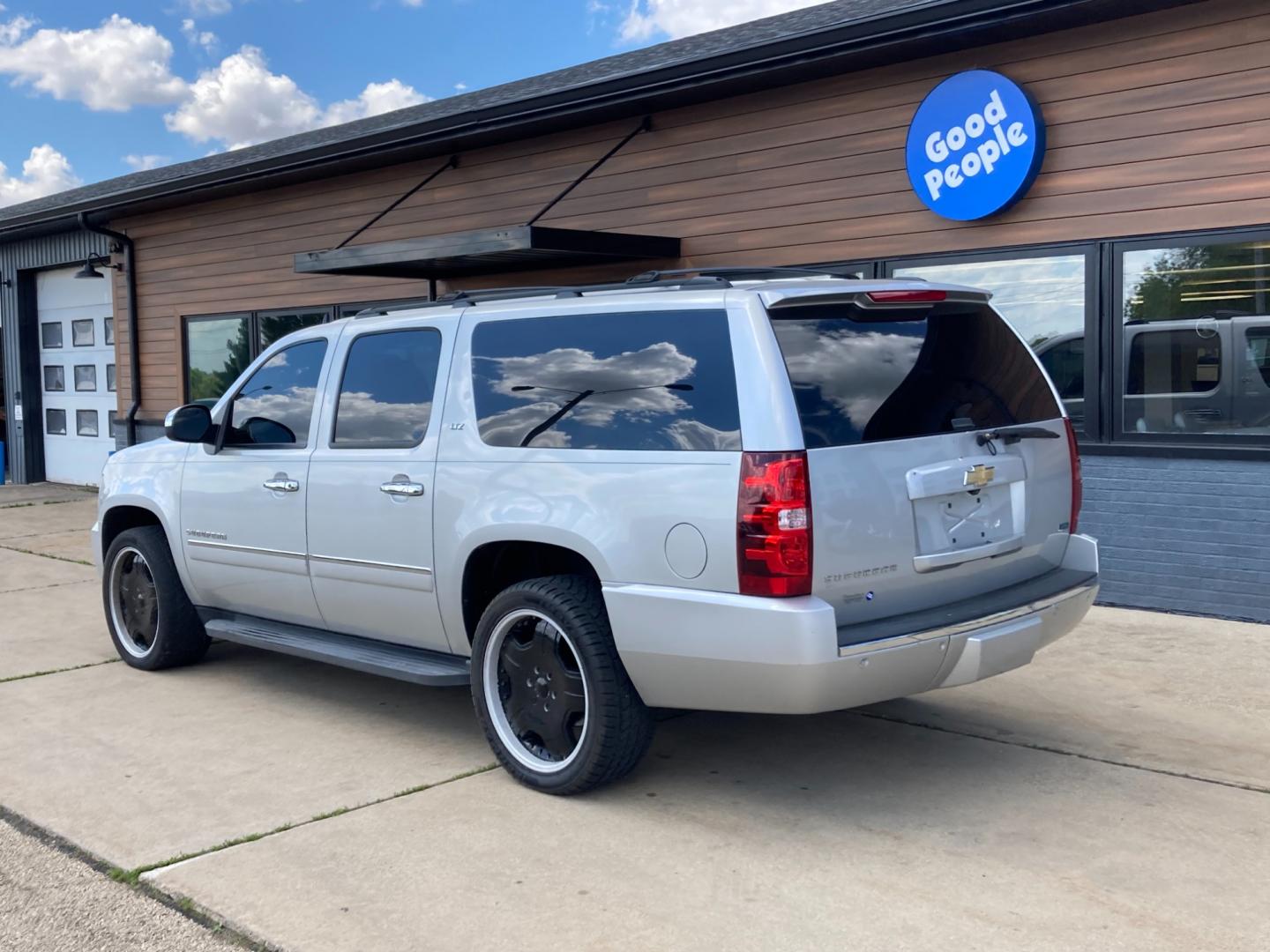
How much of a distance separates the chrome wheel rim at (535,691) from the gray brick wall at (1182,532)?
4.62 meters

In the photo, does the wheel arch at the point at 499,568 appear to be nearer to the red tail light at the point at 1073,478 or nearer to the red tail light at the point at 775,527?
the red tail light at the point at 775,527

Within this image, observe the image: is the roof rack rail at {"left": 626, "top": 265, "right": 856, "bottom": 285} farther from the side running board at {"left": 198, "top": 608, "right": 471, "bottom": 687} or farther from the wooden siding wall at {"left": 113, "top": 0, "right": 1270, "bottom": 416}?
the wooden siding wall at {"left": 113, "top": 0, "right": 1270, "bottom": 416}

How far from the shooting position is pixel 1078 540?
16.4ft

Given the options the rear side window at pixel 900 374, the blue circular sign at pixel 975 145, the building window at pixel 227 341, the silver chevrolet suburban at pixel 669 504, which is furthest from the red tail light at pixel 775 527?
the building window at pixel 227 341

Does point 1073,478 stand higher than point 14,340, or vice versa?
point 14,340

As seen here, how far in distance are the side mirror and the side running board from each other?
0.92 meters

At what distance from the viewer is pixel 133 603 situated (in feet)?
22.1

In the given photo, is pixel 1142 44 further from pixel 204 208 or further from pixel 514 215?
pixel 204 208

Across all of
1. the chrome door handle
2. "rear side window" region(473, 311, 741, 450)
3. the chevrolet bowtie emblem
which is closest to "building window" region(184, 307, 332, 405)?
the chrome door handle

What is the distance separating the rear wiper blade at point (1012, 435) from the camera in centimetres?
450

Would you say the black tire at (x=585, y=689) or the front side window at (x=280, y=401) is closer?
the black tire at (x=585, y=689)

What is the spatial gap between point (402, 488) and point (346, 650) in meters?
0.86

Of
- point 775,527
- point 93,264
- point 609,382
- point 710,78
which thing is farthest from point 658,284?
point 93,264

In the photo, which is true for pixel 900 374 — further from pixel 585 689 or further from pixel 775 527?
pixel 585 689
